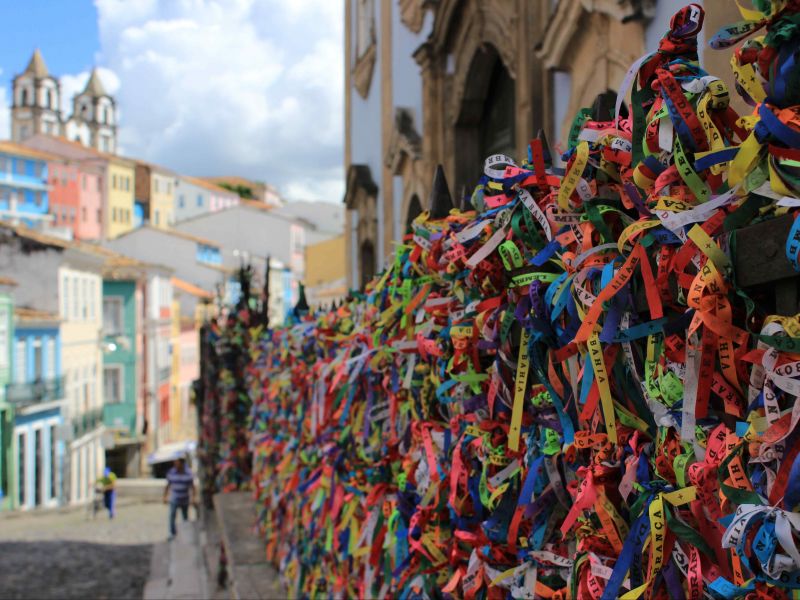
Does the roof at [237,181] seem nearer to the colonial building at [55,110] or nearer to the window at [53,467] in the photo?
the colonial building at [55,110]

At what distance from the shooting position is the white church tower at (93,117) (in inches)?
4562

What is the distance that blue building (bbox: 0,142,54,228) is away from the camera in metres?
64.9

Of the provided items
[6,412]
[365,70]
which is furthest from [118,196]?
[365,70]

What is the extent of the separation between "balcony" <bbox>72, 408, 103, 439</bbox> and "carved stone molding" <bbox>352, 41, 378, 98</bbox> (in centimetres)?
2754

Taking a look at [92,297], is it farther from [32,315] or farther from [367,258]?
[367,258]

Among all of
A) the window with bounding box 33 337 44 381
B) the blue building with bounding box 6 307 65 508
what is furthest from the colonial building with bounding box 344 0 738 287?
the window with bounding box 33 337 44 381

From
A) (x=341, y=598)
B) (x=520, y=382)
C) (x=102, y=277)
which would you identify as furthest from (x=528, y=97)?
(x=102, y=277)

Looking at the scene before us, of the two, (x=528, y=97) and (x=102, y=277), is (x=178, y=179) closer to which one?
(x=102, y=277)

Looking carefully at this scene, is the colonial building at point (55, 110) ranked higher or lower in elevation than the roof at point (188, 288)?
higher

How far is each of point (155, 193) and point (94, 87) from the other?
4216 centimetres

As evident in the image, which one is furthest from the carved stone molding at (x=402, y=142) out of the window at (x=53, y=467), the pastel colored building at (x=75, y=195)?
the pastel colored building at (x=75, y=195)

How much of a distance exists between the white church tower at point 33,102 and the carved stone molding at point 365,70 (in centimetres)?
10343

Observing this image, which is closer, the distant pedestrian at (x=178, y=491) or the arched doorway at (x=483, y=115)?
the arched doorway at (x=483, y=115)

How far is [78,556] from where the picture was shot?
16.9 m
